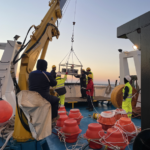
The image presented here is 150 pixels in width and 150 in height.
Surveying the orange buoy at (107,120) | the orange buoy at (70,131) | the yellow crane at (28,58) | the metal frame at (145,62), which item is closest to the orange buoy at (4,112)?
the yellow crane at (28,58)

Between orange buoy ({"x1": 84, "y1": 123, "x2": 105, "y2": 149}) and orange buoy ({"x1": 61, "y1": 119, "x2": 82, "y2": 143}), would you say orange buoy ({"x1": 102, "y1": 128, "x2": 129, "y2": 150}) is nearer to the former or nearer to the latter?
orange buoy ({"x1": 84, "y1": 123, "x2": 105, "y2": 149})

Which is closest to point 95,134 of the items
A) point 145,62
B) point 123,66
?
point 145,62

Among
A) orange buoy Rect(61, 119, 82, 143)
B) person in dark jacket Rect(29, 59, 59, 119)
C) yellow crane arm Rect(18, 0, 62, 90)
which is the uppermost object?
yellow crane arm Rect(18, 0, 62, 90)

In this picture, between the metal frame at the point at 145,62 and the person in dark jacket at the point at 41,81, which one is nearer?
the metal frame at the point at 145,62

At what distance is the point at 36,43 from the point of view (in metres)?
3.00

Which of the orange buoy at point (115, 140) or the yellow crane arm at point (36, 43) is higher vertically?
the yellow crane arm at point (36, 43)

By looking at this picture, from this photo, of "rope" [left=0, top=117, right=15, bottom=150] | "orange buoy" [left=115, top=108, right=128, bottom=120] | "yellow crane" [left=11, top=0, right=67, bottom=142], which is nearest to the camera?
"yellow crane" [left=11, top=0, right=67, bottom=142]

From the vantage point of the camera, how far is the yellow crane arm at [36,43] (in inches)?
111

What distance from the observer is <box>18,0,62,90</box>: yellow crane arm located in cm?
282

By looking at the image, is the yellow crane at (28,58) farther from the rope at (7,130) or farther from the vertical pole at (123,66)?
the vertical pole at (123,66)

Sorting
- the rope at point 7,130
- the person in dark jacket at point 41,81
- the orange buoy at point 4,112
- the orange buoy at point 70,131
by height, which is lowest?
the orange buoy at point 70,131

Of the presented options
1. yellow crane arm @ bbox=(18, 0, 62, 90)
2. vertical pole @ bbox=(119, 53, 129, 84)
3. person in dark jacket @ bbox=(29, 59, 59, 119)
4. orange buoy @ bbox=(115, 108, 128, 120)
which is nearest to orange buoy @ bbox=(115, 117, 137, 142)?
orange buoy @ bbox=(115, 108, 128, 120)

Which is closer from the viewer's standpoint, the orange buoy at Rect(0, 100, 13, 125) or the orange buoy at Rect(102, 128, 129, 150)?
the orange buoy at Rect(102, 128, 129, 150)

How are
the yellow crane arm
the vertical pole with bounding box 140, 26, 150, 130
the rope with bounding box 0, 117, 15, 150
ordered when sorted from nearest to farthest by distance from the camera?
the vertical pole with bounding box 140, 26, 150, 130, the rope with bounding box 0, 117, 15, 150, the yellow crane arm
